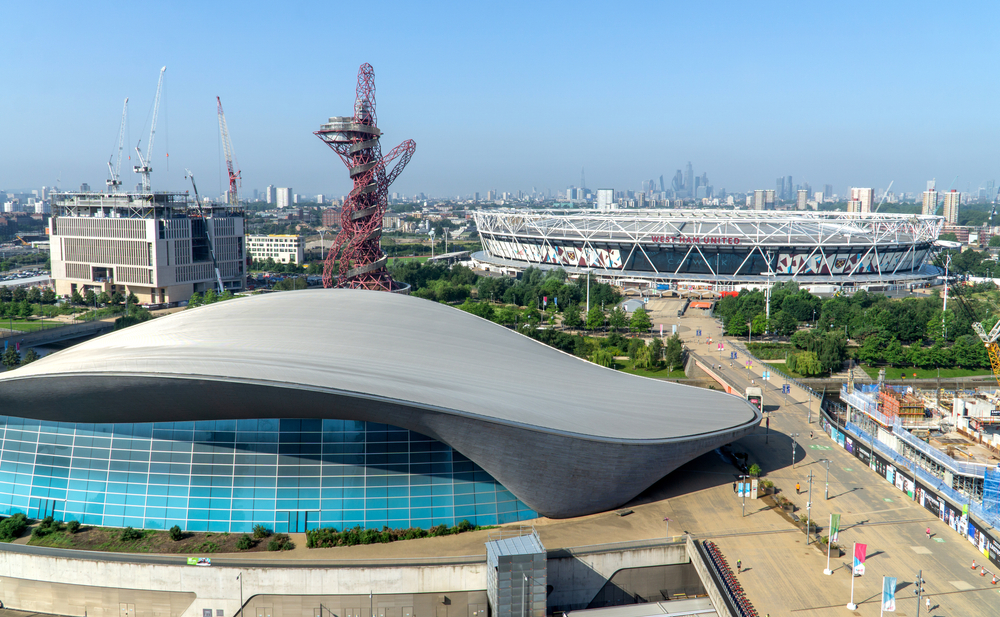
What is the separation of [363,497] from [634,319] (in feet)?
160

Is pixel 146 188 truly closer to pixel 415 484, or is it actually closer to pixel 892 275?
pixel 415 484

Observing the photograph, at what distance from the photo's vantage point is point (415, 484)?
2784 cm

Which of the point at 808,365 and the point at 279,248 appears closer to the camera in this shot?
the point at 808,365

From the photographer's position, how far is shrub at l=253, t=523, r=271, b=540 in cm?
2658

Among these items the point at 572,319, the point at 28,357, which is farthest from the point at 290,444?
the point at 572,319

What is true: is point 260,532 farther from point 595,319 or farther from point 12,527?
point 595,319

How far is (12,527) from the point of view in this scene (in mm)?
27156

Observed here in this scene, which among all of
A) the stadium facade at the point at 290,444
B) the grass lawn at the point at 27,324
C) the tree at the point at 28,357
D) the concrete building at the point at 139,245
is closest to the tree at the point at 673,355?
the stadium facade at the point at 290,444

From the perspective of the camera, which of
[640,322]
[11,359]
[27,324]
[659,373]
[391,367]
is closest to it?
[391,367]

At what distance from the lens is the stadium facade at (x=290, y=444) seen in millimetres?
25938

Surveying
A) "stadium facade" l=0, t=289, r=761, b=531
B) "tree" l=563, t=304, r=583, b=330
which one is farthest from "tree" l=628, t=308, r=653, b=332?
"stadium facade" l=0, t=289, r=761, b=531

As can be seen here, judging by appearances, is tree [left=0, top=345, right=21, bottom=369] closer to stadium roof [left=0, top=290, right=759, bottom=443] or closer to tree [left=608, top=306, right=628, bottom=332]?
stadium roof [left=0, top=290, right=759, bottom=443]

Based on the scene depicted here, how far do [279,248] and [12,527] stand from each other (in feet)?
411

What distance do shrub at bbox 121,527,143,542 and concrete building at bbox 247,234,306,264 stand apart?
121 m
